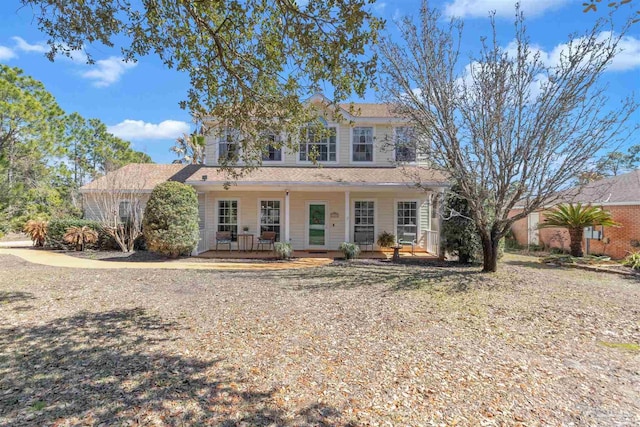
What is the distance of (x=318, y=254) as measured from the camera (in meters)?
13.9

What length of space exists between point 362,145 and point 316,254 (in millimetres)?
5337

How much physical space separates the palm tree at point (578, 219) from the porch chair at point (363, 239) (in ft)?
22.3

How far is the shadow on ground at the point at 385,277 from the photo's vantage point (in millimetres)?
8175

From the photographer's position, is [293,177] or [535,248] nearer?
[293,177]

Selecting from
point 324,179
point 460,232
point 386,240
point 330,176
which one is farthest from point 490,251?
point 330,176

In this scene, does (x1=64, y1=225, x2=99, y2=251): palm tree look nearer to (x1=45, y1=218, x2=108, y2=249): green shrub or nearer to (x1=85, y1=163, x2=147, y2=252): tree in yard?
(x1=45, y1=218, x2=108, y2=249): green shrub

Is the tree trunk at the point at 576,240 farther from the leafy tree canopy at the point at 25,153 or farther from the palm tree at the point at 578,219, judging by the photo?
the leafy tree canopy at the point at 25,153

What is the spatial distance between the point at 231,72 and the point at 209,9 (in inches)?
43.1

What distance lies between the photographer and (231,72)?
666cm

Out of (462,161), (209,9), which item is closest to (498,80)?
(462,161)

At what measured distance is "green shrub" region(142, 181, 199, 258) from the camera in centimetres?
1189

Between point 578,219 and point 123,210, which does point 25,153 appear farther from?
point 578,219

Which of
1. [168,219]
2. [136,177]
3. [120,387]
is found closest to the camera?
[120,387]

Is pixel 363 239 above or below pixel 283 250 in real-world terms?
above
